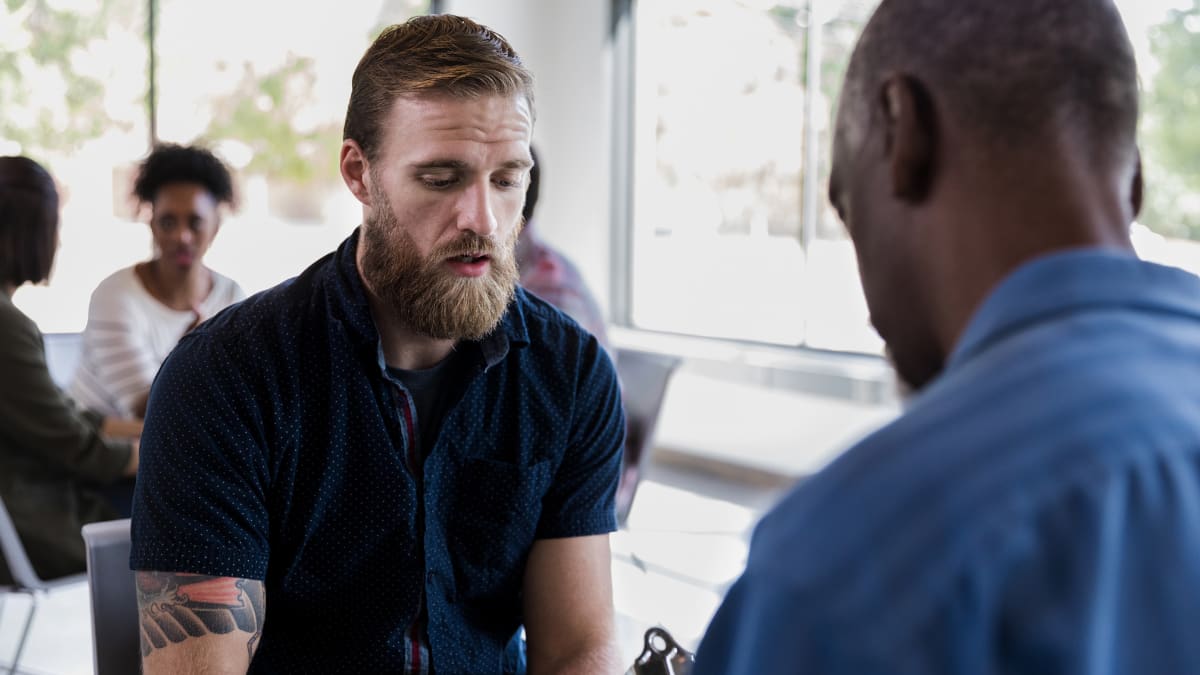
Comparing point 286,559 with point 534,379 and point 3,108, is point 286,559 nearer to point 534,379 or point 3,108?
point 534,379

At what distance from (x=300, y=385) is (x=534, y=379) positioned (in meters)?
0.32

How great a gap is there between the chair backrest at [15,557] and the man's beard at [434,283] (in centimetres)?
144

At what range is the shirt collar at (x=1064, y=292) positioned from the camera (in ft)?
1.90

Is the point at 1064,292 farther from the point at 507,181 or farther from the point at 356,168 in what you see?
the point at 356,168

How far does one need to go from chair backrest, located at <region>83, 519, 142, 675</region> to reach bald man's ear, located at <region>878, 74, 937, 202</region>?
118 cm

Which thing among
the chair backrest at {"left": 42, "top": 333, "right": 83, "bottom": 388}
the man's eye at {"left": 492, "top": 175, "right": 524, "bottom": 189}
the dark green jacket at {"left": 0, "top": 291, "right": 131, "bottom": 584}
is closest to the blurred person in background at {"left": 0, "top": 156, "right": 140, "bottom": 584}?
the dark green jacket at {"left": 0, "top": 291, "right": 131, "bottom": 584}

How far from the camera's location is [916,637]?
494mm

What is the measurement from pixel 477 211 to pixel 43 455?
1708mm

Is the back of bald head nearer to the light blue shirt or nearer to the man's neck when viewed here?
the light blue shirt

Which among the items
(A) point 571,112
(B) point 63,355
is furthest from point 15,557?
(A) point 571,112

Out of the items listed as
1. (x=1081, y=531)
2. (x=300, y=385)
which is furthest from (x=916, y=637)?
(x=300, y=385)

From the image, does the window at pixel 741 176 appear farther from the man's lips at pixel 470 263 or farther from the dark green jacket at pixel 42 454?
the man's lips at pixel 470 263

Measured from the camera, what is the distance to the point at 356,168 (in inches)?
63.7

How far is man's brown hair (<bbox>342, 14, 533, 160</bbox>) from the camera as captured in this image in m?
1.51
